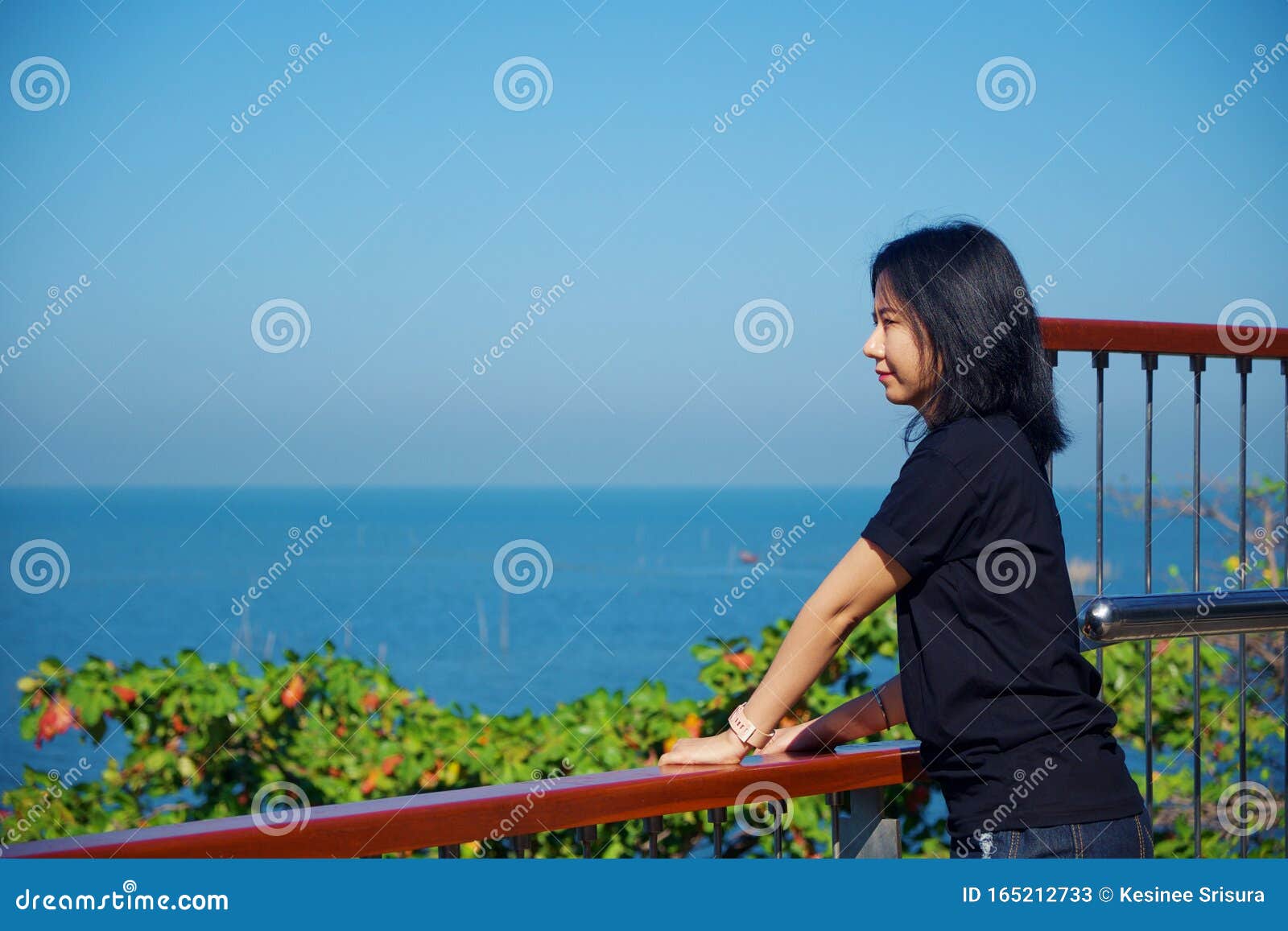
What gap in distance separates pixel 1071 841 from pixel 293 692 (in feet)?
8.12

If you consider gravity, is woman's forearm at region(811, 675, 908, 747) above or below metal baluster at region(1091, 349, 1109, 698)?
below

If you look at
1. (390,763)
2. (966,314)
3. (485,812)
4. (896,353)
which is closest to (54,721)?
(390,763)

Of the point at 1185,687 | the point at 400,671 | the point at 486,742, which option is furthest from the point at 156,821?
the point at 400,671

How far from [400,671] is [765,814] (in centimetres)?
3452

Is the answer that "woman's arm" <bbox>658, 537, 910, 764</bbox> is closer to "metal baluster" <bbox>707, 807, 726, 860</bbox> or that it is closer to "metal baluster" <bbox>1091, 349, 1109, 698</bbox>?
Answer: "metal baluster" <bbox>707, 807, 726, 860</bbox>

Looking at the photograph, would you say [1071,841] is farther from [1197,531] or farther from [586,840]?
[1197,531]

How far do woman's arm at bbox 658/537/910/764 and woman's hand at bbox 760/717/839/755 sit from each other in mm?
213

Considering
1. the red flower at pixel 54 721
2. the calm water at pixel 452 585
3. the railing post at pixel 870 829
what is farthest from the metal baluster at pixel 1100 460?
the calm water at pixel 452 585

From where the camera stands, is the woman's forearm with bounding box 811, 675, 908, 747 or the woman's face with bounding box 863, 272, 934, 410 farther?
the woman's forearm with bounding box 811, 675, 908, 747

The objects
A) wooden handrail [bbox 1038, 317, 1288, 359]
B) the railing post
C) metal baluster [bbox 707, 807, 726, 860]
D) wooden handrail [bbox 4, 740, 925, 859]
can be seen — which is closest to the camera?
wooden handrail [bbox 4, 740, 925, 859]

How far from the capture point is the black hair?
5.93ft

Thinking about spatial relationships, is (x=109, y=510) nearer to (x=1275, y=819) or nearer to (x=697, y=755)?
(x=697, y=755)

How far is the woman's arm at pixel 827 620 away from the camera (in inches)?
67.8

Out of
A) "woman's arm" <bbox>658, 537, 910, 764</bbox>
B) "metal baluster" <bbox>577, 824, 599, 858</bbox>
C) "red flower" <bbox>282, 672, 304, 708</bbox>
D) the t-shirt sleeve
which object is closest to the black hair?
the t-shirt sleeve
